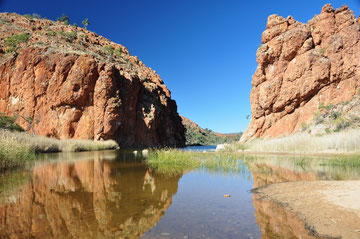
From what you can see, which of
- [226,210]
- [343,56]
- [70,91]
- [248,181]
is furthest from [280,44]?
[226,210]

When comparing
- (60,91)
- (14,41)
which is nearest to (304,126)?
(60,91)

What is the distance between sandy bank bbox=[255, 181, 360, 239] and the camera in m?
4.43

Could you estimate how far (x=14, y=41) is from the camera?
4791cm

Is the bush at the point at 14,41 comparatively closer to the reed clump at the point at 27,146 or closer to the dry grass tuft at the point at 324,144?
the reed clump at the point at 27,146

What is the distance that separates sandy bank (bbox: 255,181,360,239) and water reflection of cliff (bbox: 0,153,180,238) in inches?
117

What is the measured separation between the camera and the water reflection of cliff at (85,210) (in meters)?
4.48

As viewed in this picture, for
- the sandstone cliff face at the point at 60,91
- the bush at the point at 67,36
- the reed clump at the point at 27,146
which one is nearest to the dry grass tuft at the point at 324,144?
the reed clump at the point at 27,146

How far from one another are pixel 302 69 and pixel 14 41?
172 ft

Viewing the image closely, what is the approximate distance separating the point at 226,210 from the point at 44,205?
14.1ft

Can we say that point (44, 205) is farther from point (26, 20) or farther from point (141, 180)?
point (26, 20)

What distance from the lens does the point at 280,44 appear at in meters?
45.6

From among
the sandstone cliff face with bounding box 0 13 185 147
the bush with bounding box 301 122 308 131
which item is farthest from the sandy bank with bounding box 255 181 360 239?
the sandstone cliff face with bounding box 0 13 185 147

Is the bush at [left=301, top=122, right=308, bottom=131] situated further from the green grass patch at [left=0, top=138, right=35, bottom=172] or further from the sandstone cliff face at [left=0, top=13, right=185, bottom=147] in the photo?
the green grass patch at [left=0, top=138, right=35, bottom=172]

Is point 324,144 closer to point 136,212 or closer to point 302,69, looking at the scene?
point 136,212
